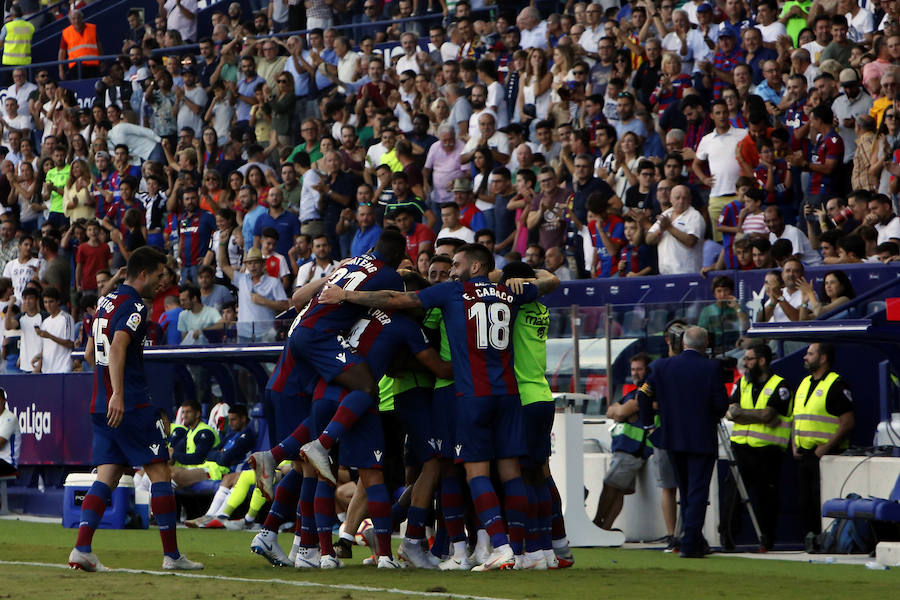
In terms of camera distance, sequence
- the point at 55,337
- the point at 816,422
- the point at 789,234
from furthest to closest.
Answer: the point at 55,337 < the point at 789,234 < the point at 816,422

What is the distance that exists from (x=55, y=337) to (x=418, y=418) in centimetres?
1101

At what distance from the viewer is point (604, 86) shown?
19.3 meters

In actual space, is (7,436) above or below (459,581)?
above

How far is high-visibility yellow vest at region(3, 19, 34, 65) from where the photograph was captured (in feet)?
99.5

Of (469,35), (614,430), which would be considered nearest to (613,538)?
(614,430)

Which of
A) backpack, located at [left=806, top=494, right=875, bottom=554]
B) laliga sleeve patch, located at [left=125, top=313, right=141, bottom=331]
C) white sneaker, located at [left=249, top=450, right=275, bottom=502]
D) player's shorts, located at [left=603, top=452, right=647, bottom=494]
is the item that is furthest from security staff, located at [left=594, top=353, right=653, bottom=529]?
laliga sleeve patch, located at [left=125, top=313, right=141, bottom=331]

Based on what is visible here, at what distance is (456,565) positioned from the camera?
33.7 feet

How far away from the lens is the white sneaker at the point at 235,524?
15648 mm

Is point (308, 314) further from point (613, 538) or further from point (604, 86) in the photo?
point (604, 86)

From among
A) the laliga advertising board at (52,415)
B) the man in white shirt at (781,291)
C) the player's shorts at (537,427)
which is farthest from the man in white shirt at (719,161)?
the laliga advertising board at (52,415)

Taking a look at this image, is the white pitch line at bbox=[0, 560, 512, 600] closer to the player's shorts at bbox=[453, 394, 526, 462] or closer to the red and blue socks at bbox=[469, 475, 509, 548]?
the red and blue socks at bbox=[469, 475, 509, 548]

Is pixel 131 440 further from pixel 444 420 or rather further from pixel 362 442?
pixel 444 420

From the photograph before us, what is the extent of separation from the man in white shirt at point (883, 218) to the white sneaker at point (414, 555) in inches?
258

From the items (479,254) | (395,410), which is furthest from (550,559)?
(479,254)
